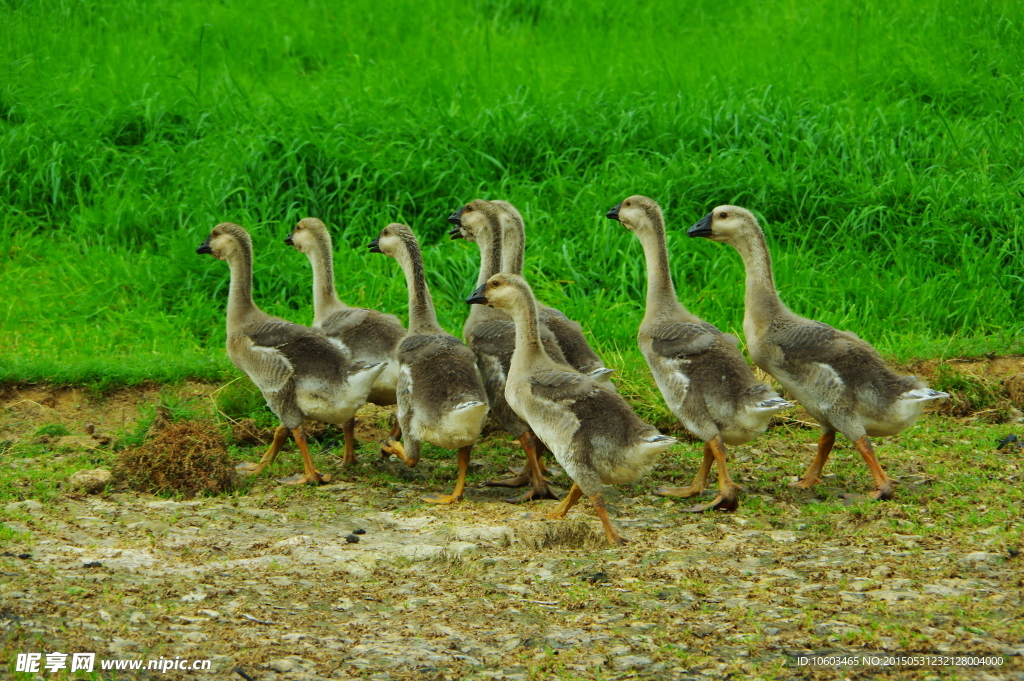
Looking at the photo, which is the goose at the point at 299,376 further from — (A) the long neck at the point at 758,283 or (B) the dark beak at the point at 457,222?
(A) the long neck at the point at 758,283

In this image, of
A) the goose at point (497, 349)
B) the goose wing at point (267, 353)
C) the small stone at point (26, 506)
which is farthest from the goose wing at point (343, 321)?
the small stone at point (26, 506)

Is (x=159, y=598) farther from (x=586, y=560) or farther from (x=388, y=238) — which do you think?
(x=388, y=238)

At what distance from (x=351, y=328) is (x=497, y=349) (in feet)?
3.84

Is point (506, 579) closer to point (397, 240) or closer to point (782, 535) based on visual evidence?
point (782, 535)

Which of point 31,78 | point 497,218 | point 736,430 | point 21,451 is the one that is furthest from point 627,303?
point 31,78

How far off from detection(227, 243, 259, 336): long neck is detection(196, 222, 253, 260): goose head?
15mm

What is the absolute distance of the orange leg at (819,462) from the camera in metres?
7.03

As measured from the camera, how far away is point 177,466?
679 centimetres

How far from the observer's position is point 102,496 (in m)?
6.55

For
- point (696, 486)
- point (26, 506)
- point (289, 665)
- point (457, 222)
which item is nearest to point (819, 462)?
point (696, 486)

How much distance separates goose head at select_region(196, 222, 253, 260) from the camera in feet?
26.6

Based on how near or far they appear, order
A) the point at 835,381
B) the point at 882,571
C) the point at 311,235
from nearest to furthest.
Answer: the point at 882,571 → the point at 835,381 → the point at 311,235

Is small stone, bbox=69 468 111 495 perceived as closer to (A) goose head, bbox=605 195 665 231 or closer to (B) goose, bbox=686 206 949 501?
→ (A) goose head, bbox=605 195 665 231

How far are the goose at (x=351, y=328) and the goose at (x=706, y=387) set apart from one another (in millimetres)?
1819
